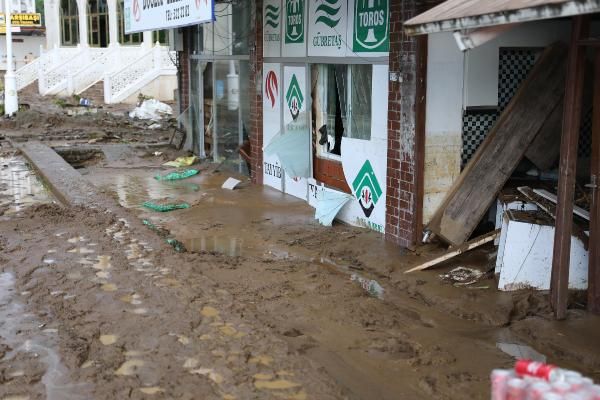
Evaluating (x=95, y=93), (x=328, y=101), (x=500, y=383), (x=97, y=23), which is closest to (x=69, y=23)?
(x=97, y=23)

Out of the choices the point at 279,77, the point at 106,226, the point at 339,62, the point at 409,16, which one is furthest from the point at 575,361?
the point at 279,77

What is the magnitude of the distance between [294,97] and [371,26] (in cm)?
270

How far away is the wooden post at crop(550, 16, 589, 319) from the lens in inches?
236

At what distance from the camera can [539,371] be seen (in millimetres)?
3100

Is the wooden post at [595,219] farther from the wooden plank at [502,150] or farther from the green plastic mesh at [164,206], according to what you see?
the green plastic mesh at [164,206]

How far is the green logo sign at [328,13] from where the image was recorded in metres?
10.2

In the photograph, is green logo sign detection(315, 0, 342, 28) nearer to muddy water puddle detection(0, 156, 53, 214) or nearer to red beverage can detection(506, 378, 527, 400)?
muddy water puddle detection(0, 156, 53, 214)

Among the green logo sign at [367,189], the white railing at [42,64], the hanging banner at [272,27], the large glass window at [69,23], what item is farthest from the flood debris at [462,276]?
the large glass window at [69,23]

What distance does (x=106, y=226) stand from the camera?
10008 mm

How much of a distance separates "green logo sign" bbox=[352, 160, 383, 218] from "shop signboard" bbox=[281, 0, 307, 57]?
8.59 feet

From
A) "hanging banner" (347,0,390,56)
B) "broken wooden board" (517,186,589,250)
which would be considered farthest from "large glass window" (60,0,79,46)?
"broken wooden board" (517,186,589,250)

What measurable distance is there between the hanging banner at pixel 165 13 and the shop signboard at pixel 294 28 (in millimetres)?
1460

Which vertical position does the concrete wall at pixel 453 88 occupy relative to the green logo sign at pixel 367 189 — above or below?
above

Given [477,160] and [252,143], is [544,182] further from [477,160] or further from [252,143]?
[252,143]
